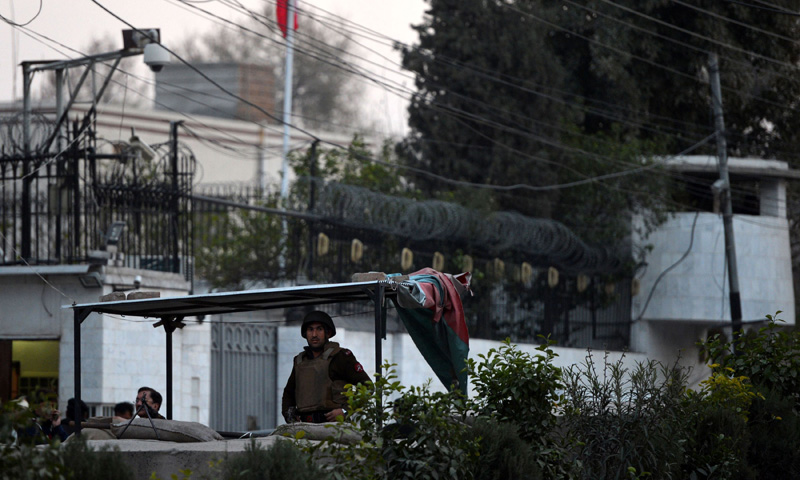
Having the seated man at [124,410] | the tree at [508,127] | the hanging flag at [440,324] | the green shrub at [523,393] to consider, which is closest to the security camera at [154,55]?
the seated man at [124,410]

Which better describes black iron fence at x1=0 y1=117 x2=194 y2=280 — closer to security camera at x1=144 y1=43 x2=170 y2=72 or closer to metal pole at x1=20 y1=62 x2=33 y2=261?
metal pole at x1=20 y1=62 x2=33 y2=261

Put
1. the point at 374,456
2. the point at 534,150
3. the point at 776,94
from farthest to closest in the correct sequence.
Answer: the point at 776,94 < the point at 534,150 < the point at 374,456

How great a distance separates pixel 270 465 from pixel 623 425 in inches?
127

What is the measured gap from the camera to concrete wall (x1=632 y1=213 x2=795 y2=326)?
2656 centimetres

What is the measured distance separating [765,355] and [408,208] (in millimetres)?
9337

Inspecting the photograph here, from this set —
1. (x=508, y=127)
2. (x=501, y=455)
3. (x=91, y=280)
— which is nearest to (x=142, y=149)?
(x=91, y=280)

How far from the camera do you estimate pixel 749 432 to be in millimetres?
10219

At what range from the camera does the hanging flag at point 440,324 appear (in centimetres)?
898

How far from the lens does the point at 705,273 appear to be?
2655 centimetres

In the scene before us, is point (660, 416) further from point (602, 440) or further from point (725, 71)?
point (725, 71)

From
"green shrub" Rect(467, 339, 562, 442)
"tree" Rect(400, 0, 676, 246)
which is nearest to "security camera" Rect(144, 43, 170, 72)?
"green shrub" Rect(467, 339, 562, 442)

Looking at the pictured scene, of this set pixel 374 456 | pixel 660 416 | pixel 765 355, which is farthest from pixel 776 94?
pixel 374 456

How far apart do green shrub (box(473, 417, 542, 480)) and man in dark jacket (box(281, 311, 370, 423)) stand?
1.67 m

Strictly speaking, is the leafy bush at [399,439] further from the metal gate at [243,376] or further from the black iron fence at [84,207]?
the metal gate at [243,376]
